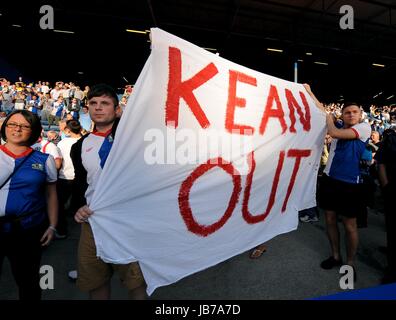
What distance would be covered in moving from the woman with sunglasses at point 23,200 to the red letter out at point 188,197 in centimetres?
93

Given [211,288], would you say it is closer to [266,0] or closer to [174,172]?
[174,172]

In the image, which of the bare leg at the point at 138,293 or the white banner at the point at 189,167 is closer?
the white banner at the point at 189,167

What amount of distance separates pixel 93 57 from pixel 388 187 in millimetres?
18354

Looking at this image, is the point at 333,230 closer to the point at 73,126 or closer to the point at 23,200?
the point at 23,200

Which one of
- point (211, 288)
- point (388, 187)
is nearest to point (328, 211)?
point (388, 187)

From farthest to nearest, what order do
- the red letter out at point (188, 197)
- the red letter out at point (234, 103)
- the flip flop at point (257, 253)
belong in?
the flip flop at point (257, 253) < the red letter out at point (234, 103) < the red letter out at point (188, 197)

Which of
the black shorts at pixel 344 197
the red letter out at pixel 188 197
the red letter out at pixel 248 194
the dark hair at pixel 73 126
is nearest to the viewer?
the red letter out at pixel 188 197

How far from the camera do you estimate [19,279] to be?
1.56 meters

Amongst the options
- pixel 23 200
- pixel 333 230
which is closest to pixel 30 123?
pixel 23 200

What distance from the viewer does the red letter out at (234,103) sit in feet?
4.99

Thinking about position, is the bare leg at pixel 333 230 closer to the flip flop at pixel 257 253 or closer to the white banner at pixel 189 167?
the flip flop at pixel 257 253

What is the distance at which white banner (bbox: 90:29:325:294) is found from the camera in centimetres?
126

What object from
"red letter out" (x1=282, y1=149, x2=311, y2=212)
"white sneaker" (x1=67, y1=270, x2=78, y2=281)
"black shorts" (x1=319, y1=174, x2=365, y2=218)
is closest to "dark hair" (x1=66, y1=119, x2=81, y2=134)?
"white sneaker" (x1=67, y1=270, x2=78, y2=281)

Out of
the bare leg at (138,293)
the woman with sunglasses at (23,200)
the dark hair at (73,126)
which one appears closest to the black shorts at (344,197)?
the bare leg at (138,293)
